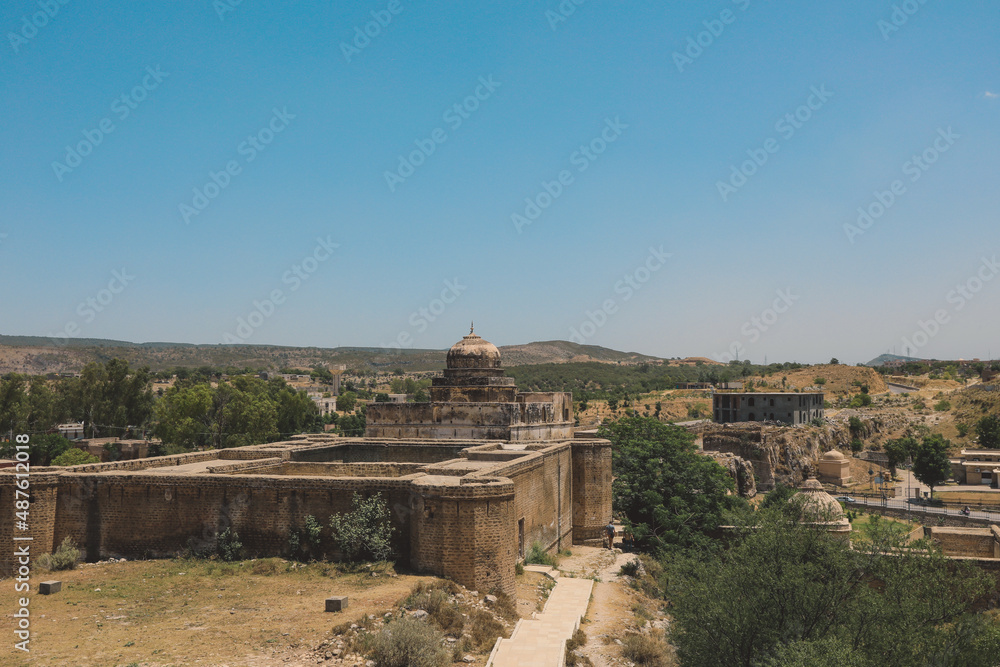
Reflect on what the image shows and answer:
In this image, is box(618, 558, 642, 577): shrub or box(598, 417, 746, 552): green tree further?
box(598, 417, 746, 552): green tree

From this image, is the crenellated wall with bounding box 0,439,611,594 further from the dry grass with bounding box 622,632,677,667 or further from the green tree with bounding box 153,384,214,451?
the green tree with bounding box 153,384,214,451

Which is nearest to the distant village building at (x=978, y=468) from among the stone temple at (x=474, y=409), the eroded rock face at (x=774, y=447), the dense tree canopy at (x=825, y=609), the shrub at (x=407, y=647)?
the eroded rock face at (x=774, y=447)

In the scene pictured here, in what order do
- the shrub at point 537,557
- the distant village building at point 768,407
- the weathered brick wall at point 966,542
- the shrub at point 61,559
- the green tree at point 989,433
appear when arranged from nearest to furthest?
the shrub at point 61,559
the shrub at point 537,557
the weathered brick wall at point 966,542
the green tree at point 989,433
the distant village building at point 768,407

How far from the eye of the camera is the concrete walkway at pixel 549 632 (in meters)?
11.6

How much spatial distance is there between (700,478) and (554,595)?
11.5m

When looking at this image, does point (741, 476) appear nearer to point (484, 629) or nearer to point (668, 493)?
point (668, 493)

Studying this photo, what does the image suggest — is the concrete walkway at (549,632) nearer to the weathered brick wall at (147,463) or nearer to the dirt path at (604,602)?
the dirt path at (604,602)

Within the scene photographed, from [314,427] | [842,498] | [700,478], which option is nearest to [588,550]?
[700,478]

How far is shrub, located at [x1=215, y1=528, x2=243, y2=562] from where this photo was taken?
1505 cm

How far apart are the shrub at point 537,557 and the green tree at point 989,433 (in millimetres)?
58604

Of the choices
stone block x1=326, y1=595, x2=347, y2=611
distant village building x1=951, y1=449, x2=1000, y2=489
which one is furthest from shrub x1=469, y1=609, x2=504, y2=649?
distant village building x1=951, y1=449, x2=1000, y2=489

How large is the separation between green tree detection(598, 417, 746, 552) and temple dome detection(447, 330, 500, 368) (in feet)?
19.8

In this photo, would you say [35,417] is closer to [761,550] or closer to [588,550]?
[588,550]

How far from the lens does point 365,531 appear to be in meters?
14.6
